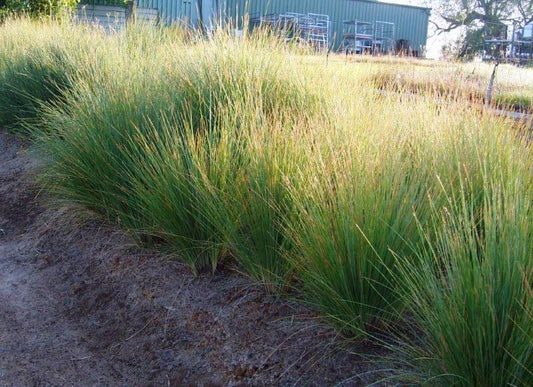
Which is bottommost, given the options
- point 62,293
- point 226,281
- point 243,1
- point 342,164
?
point 62,293

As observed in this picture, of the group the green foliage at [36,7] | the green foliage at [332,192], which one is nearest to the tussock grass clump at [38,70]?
the green foliage at [332,192]

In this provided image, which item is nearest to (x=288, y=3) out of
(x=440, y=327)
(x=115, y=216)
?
(x=115, y=216)

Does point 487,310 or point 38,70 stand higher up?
point 38,70

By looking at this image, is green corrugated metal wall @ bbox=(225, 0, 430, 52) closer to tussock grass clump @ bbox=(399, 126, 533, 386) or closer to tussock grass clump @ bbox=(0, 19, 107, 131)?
tussock grass clump @ bbox=(0, 19, 107, 131)

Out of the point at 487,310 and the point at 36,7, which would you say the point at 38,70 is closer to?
the point at 487,310

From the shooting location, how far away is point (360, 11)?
35812 mm

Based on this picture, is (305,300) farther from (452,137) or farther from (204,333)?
(452,137)

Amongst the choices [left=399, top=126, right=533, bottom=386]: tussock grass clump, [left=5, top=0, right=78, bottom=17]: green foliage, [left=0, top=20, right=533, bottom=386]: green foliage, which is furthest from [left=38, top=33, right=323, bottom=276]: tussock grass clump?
[left=5, top=0, right=78, bottom=17]: green foliage

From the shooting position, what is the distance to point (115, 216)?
4.98 m

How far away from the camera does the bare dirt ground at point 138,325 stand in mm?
3139

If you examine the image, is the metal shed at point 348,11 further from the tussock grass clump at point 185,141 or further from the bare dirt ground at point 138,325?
the bare dirt ground at point 138,325

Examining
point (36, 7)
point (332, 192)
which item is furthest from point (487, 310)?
point (36, 7)

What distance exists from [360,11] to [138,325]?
34.1m

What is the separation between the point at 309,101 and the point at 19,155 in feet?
12.6
